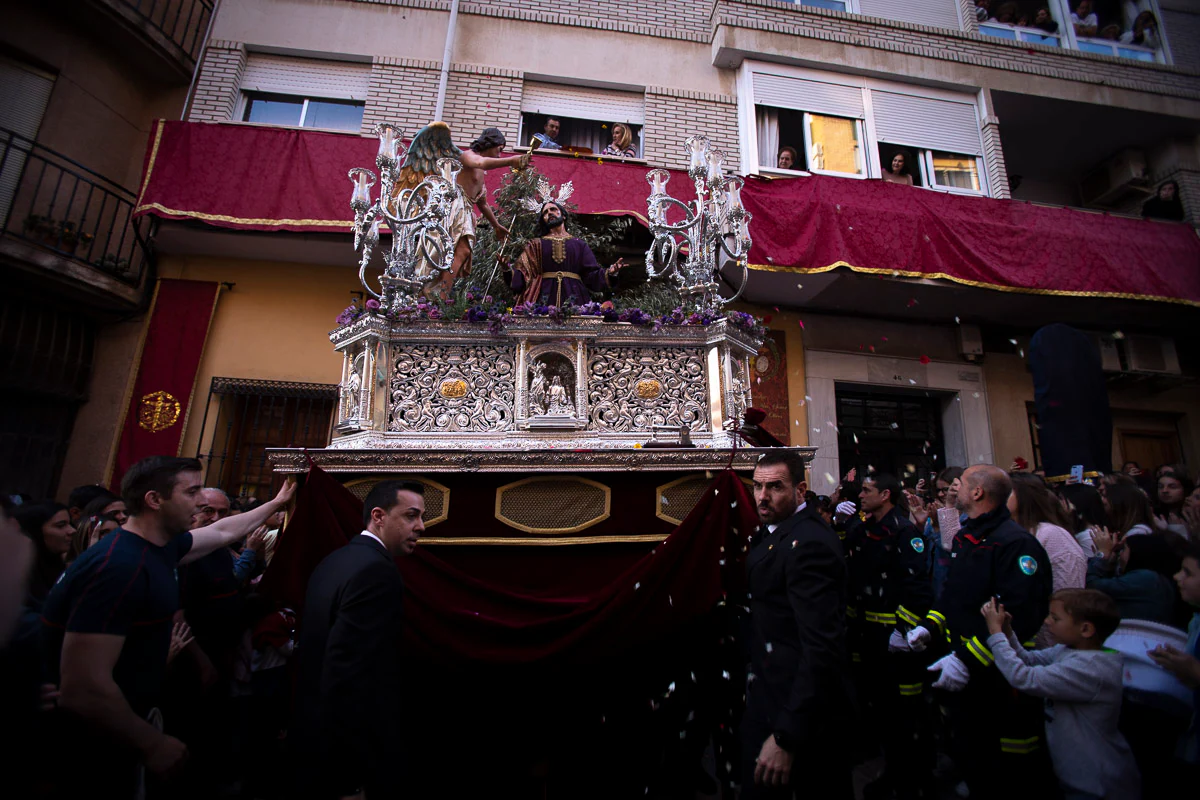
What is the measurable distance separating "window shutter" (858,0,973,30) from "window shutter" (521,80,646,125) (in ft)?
15.5

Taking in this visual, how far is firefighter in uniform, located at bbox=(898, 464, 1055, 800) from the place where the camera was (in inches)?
119

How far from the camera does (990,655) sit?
306cm

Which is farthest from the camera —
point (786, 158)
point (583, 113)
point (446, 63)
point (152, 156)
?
point (583, 113)

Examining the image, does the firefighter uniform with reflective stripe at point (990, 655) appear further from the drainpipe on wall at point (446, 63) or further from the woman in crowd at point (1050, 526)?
the drainpipe on wall at point (446, 63)

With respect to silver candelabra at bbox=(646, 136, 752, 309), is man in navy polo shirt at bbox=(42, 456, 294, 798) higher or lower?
lower

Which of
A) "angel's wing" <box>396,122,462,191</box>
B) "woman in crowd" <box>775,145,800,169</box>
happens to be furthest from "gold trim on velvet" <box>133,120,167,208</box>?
"woman in crowd" <box>775,145,800,169</box>

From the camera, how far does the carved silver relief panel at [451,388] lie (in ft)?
14.4

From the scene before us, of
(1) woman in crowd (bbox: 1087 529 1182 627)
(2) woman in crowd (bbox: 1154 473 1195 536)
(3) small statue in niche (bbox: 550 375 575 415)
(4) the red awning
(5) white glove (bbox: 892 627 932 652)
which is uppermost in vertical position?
(4) the red awning

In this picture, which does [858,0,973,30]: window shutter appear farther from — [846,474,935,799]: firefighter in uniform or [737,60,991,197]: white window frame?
[846,474,935,799]: firefighter in uniform

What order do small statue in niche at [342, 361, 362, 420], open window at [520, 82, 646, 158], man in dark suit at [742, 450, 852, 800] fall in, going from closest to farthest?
man in dark suit at [742, 450, 852, 800], small statue in niche at [342, 361, 362, 420], open window at [520, 82, 646, 158]

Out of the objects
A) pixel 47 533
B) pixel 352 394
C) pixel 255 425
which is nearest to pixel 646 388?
pixel 352 394

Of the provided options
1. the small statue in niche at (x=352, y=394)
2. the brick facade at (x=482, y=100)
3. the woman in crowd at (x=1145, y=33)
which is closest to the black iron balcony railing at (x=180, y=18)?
the brick facade at (x=482, y=100)

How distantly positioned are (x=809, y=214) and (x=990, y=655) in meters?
6.89

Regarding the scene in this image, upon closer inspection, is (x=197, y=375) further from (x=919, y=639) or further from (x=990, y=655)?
(x=990, y=655)
